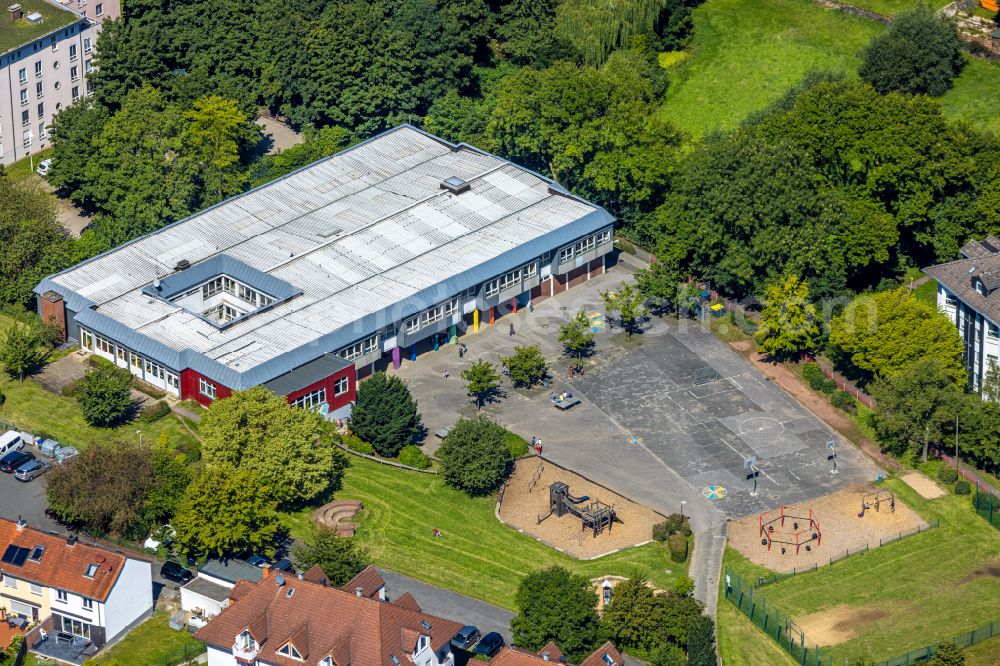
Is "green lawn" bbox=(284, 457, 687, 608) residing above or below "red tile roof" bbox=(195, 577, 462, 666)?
below

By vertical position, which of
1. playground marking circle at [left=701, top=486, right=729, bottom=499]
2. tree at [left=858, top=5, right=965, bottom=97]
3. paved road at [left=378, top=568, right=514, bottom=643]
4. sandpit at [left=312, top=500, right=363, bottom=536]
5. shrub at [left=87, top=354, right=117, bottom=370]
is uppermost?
tree at [left=858, top=5, right=965, bottom=97]

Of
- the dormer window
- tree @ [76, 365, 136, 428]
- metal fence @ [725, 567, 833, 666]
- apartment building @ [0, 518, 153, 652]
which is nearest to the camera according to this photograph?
the dormer window

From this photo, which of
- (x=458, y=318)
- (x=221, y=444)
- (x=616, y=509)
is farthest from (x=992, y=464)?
(x=221, y=444)

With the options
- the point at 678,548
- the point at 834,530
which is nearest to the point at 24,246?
the point at 678,548

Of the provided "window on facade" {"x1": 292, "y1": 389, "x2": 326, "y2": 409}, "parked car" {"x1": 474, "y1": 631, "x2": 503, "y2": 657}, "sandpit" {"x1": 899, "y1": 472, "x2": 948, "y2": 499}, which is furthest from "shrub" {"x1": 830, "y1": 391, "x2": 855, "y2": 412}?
"window on facade" {"x1": 292, "y1": 389, "x2": 326, "y2": 409}

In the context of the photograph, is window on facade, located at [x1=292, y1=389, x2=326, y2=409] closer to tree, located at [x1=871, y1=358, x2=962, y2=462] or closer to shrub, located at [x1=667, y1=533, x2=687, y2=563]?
shrub, located at [x1=667, y1=533, x2=687, y2=563]

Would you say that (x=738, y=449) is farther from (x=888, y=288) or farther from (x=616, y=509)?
(x=888, y=288)
